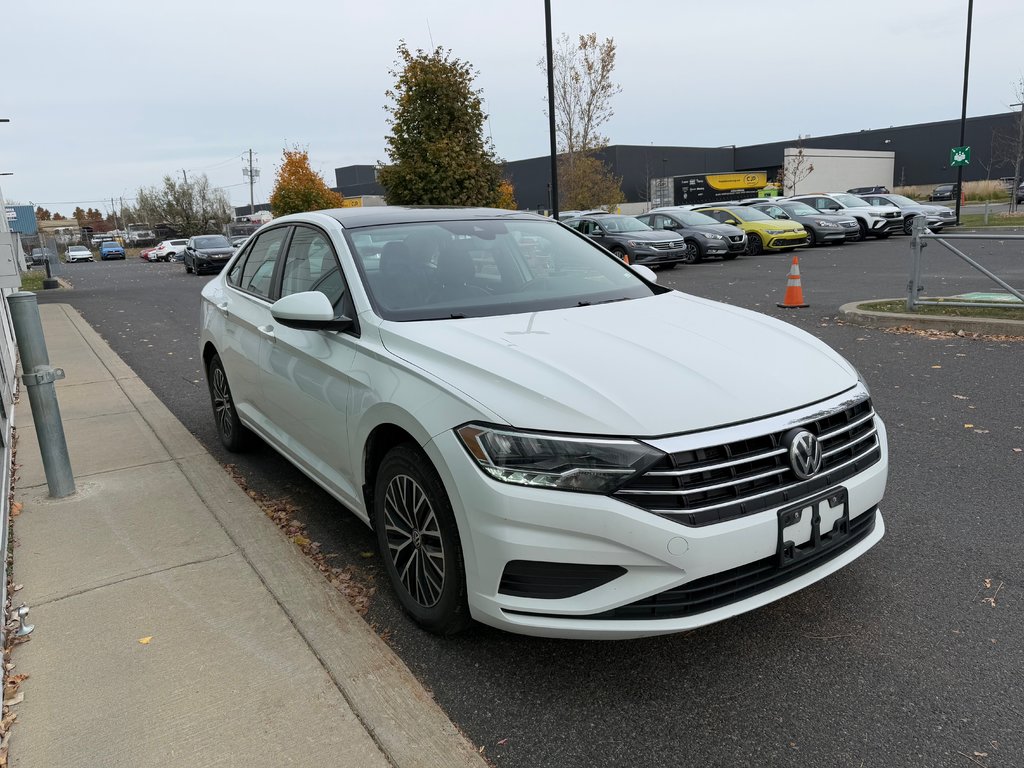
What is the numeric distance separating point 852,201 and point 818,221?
4174 mm

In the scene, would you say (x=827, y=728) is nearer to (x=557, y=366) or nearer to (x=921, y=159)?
(x=557, y=366)

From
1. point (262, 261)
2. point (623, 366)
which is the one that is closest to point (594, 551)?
point (623, 366)

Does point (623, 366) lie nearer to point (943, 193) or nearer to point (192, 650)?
point (192, 650)

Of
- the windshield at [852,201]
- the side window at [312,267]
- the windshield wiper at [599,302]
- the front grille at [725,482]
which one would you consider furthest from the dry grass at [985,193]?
the front grille at [725,482]

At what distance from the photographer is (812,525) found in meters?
2.71

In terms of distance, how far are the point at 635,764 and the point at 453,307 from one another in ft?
6.65

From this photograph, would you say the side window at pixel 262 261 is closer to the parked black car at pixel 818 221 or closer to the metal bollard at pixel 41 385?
the metal bollard at pixel 41 385

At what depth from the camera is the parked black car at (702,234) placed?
21.1 meters

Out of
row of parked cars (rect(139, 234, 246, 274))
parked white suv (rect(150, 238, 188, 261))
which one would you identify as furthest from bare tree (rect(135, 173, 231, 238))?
row of parked cars (rect(139, 234, 246, 274))

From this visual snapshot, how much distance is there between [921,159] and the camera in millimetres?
69562

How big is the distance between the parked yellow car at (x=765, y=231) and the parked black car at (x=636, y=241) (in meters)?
2.99

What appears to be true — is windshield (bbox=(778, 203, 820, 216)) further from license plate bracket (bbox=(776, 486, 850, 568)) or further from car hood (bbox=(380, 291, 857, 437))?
license plate bracket (bbox=(776, 486, 850, 568))

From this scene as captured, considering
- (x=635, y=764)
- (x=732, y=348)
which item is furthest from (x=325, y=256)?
(x=635, y=764)

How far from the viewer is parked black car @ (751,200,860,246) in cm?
2372
